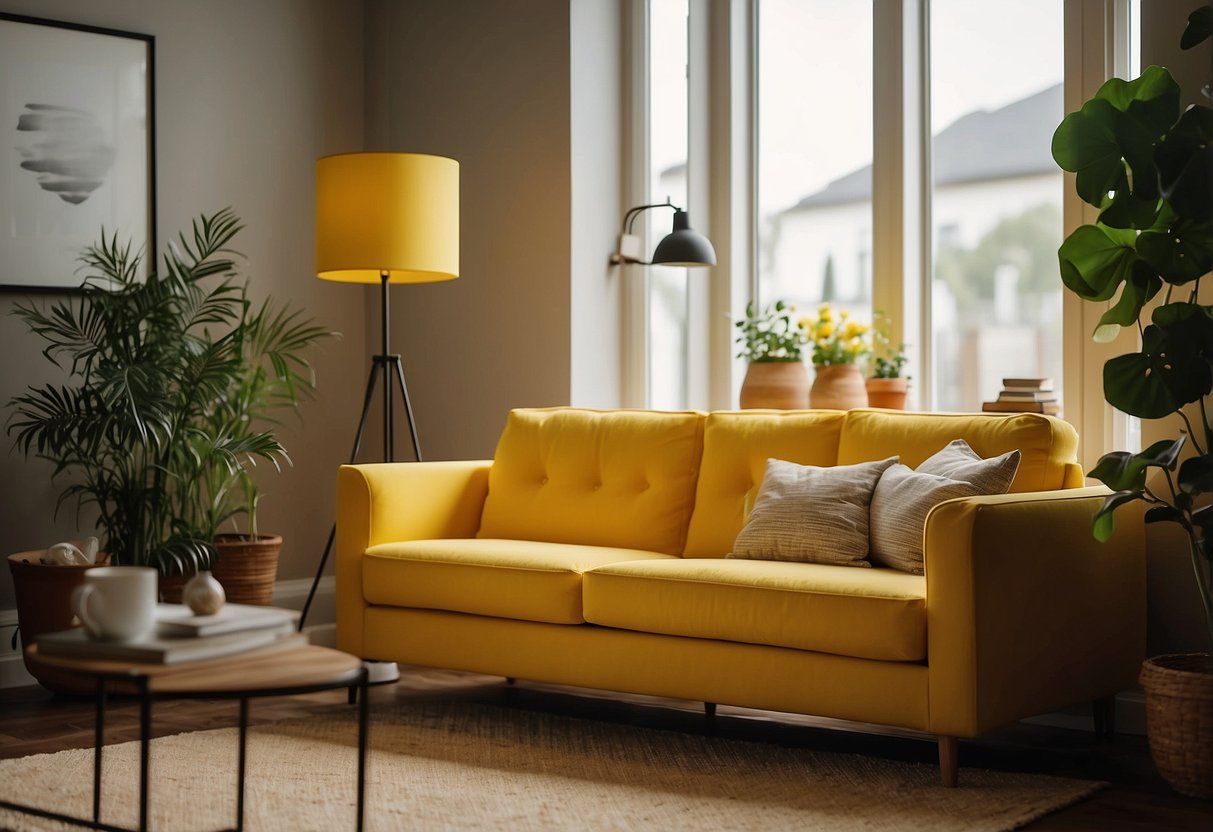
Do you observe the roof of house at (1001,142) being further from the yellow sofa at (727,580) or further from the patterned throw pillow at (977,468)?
the patterned throw pillow at (977,468)

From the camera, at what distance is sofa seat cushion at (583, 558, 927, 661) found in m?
3.11

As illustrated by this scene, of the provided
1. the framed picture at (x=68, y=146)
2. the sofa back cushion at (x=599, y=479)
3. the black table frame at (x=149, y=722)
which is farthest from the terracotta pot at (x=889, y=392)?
the framed picture at (x=68, y=146)

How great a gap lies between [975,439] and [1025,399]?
0.36 metres

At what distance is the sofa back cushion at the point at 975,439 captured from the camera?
11.7ft

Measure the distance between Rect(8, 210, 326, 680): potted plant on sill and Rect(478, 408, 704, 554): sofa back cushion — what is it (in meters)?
0.85

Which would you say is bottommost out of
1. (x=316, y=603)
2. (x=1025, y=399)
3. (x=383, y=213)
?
(x=316, y=603)

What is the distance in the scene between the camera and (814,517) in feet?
11.8

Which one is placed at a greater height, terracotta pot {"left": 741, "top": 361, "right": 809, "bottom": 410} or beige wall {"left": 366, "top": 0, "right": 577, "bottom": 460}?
beige wall {"left": 366, "top": 0, "right": 577, "bottom": 460}

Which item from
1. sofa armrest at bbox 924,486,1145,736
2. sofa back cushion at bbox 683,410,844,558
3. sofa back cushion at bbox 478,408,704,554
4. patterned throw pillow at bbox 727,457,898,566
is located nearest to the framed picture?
sofa back cushion at bbox 478,408,704,554

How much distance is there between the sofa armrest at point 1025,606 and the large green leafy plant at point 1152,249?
0.15 m

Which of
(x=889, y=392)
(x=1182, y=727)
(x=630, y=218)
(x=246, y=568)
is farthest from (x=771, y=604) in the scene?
(x=630, y=218)

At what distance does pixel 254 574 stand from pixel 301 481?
0.88 m

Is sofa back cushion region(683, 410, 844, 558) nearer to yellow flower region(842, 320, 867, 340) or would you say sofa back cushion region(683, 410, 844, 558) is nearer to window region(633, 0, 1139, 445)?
yellow flower region(842, 320, 867, 340)

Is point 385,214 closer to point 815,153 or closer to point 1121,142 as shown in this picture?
point 815,153
